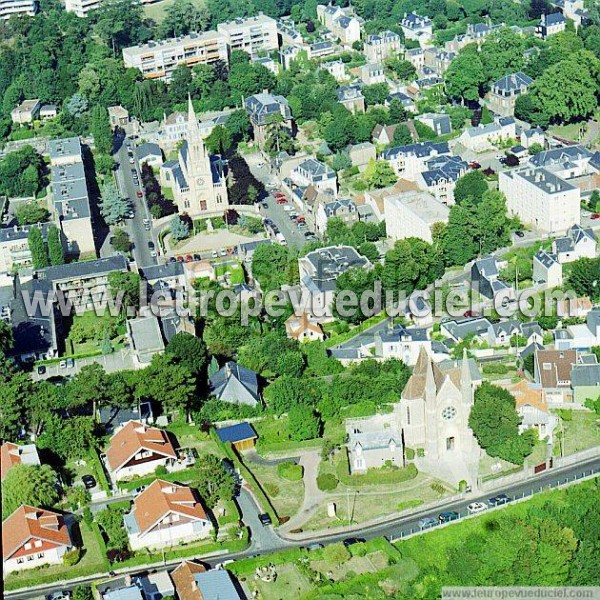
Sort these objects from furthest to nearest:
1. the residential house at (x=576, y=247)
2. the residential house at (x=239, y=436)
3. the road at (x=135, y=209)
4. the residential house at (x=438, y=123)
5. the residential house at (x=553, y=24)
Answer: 1. the residential house at (x=553, y=24)
2. the residential house at (x=438, y=123)
3. the road at (x=135, y=209)
4. the residential house at (x=576, y=247)
5. the residential house at (x=239, y=436)

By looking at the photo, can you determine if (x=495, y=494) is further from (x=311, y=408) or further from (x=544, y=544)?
(x=311, y=408)

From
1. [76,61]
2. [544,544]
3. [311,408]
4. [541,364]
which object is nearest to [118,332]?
[311,408]

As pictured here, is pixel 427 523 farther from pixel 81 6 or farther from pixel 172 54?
pixel 81 6

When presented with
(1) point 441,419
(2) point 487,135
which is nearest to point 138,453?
(1) point 441,419

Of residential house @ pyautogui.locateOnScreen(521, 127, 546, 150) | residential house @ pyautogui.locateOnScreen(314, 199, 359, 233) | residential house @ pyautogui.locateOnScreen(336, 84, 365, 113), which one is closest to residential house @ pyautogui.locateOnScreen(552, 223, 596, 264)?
residential house @ pyautogui.locateOnScreen(314, 199, 359, 233)

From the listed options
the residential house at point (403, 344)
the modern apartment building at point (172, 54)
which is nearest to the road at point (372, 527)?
the residential house at point (403, 344)

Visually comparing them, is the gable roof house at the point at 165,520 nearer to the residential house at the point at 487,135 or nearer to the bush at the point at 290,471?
the bush at the point at 290,471
